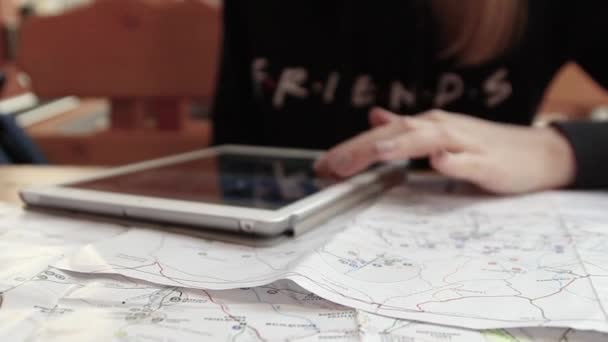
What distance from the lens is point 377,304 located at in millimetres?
228

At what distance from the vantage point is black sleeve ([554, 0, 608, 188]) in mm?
471

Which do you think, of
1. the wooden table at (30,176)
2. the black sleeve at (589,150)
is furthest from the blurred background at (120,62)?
the black sleeve at (589,150)

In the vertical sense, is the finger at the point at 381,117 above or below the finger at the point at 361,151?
above

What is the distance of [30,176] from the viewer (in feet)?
1.65

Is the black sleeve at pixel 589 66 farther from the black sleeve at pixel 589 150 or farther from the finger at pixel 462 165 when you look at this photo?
the finger at pixel 462 165

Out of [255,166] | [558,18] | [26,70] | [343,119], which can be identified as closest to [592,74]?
[558,18]

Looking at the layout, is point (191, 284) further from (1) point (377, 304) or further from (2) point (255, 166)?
(2) point (255, 166)

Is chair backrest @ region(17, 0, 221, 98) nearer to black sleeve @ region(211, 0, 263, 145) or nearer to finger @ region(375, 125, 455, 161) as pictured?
black sleeve @ region(211, 0, 263, 145)

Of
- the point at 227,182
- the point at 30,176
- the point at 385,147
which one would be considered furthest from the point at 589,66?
the point at 30,176

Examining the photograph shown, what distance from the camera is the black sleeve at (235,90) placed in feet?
2.55

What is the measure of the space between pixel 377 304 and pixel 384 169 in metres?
0.25

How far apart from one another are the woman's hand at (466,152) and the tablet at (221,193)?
0.03m

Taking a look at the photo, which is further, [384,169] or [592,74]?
[592,74]

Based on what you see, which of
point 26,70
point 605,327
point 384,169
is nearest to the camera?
point 605,327
